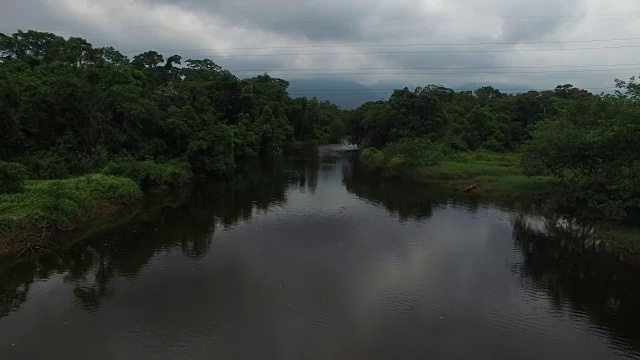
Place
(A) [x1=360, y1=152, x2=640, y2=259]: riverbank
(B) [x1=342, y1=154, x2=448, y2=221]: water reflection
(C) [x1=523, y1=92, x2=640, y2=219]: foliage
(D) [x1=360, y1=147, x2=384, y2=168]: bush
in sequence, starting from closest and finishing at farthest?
(A) [x1=360, y1=152, x2=640, y2=259]: riverbank → (C) [x1=523, y1=92, x2=640, y2=219]: foliage → (B) [x1=342, y1=154, x2=448, y2=221]: water reflection → (D) [x1=360, y1=147, x2=384, y2=168]: bush

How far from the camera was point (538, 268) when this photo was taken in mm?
21297

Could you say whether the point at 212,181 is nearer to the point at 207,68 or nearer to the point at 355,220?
the point at 355,220

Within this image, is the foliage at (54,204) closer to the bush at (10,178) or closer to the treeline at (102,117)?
the bush at (10,178)

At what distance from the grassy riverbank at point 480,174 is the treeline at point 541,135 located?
0.80 metres

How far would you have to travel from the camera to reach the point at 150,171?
3488cm

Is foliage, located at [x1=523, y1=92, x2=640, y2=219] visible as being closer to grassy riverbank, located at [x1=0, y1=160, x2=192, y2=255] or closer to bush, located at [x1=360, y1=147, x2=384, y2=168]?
bush, located at [x1=360, y1=147, x2=384, y2=168]

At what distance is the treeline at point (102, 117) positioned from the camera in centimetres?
3284

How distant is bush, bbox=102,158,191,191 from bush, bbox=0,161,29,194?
8339 mm

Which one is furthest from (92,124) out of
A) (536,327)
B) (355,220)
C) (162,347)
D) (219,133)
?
(536,327)

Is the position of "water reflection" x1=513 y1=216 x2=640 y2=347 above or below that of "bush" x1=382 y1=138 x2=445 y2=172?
below

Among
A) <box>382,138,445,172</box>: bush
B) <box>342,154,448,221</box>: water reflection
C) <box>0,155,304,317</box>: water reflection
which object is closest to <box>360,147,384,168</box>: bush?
<box>382,138,445,172</box>: bush

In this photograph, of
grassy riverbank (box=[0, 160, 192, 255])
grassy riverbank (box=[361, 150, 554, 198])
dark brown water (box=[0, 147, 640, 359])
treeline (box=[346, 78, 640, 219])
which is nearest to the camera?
dark brown water (box=[0, 147, 640, 359])

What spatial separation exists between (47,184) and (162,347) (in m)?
16.1

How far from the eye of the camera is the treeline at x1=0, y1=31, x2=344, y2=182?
108 ft
